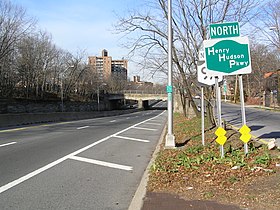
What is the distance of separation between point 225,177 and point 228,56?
3.21 m

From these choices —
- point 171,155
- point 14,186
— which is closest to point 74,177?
point 14,186

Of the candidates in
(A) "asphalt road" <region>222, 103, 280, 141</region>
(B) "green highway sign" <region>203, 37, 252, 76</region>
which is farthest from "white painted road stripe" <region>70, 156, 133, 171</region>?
(A) "asphalt road" <region>222, 103, 280, 141</region>

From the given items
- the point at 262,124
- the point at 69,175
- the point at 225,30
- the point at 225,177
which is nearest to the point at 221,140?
the point at 225,177

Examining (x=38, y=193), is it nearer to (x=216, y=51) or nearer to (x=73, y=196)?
(x=73, y=196)

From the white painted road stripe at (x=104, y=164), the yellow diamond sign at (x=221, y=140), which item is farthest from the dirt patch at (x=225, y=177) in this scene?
the white painted road stripe at (x=104, y=164)

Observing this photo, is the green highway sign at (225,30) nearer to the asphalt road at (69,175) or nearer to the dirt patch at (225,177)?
the dirt patch at (225,177)

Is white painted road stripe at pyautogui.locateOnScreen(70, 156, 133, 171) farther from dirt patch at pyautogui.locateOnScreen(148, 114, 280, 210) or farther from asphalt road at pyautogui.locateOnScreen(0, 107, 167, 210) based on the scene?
dirt patch at pyautogui.locateOnScreen(148, 114, 280, 210)

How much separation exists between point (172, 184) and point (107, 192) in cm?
129

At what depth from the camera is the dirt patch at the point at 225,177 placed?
5172mm

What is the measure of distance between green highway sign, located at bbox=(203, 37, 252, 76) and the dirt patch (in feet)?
7.21

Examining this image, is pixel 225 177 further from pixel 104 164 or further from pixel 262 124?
pixel 262 124

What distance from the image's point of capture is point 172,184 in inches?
247

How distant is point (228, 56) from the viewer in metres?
8.07

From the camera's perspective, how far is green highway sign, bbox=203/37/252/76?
7949 mm
